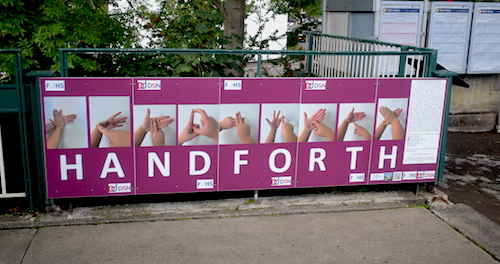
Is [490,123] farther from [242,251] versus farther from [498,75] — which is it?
[242,251]

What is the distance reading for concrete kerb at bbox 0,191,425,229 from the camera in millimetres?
5637

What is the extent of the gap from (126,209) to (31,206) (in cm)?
101

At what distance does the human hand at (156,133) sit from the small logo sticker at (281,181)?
4.49 ft

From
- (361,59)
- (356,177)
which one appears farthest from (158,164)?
(361,59)

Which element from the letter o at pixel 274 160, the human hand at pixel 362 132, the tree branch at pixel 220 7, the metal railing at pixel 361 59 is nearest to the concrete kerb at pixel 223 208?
the letter o at pixel 274 160

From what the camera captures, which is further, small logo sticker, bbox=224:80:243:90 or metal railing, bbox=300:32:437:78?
metal railing, bbox=300:32:437:78

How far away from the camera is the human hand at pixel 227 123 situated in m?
5.84

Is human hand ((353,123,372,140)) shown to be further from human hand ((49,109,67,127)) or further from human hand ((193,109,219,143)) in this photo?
human hand ((49,109,67,127))

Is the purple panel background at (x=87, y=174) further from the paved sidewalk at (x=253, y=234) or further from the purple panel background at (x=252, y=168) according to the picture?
the purple panel background at (x=252, y=168)

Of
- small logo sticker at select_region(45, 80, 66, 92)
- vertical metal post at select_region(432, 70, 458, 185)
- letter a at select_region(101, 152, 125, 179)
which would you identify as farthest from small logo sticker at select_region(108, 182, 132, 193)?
vertical metal post at select_region(432, 70, 458, 185)

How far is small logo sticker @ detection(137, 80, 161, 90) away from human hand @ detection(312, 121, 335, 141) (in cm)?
181

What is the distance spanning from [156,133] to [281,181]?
1.56 meters

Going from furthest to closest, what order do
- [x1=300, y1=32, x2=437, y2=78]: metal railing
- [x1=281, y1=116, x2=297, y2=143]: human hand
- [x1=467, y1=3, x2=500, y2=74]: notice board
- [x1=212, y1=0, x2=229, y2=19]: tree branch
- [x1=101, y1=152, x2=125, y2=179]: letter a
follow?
1. [x1=467, y1=3, x2=500, y2=74]: notice board
2. [x1=212, y1=0, x2=229, y2=19]: tree branch
3. [x1=300, y1=32, x2=437, y2=78]: metal railing
4. [x1=281, y1=116, x2=297, y2=143]: human hand
5. [x1=101, y1=152, x2=125, y2=179]: letter a

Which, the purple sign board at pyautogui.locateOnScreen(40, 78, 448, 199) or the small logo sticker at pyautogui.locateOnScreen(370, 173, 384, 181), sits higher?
the purple sign board at pyautogui.locateOnScreen(40, 78, 448, 199)
